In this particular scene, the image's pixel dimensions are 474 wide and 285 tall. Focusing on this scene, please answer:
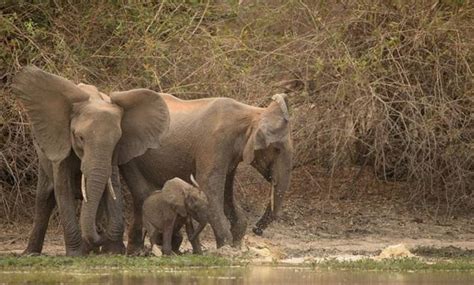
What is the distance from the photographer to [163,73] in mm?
21875

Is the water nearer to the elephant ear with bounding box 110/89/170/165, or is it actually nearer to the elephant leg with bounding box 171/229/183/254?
the elephant leg with bounding box 171/229/183/254

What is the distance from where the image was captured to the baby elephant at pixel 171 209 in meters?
18.9

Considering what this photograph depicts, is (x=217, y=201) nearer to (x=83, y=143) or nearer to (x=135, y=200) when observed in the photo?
(x=135, y=200)

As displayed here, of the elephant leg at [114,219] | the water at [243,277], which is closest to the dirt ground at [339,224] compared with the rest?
the elephant leg at [114,219]

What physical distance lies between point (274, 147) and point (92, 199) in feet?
7.16

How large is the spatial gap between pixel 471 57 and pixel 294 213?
9.87 feet

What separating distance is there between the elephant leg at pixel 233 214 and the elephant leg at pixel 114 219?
53.0 inches

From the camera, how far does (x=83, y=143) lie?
1850 cm

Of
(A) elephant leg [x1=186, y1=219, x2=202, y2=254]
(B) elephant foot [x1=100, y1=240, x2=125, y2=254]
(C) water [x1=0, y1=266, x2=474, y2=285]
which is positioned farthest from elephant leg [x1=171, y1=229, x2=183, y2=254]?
(C) water [x1=0, y1=266, x2=474, y2=285]

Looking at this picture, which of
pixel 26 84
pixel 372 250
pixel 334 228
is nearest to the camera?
pixel 26 84

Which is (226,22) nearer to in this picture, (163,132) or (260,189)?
(260,189)

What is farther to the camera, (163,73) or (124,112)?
(163,73)

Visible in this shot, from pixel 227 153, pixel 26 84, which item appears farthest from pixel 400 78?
pixel 26 84

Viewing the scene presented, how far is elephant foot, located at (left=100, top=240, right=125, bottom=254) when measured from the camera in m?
19.2
